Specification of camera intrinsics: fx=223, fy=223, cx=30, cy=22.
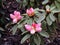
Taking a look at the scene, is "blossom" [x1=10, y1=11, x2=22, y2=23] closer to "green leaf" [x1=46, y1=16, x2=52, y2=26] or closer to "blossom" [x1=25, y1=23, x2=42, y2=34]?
"blossom" [x1=25, y1=23, x2=42, y2=34]

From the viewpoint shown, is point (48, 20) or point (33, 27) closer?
point (33, 27)

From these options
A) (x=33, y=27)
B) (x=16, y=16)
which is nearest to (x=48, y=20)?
(x=33, y=27)

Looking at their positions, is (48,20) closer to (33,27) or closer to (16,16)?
(33,27)

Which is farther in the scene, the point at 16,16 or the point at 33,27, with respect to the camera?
the point at 16,16

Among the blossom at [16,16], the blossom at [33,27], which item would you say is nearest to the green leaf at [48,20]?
the blossom at [33,27]

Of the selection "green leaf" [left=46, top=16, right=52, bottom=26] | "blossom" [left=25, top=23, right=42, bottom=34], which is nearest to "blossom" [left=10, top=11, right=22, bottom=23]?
"blossom" [left=25, top=23, right=42, bottom=34]

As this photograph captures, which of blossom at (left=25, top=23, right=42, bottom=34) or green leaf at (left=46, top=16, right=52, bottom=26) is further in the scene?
green leaf at (left=46, top=16, right=52, bottom=26)

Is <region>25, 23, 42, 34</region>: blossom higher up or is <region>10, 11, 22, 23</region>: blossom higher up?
<region>10, 11, 22, 23</region>: blossom

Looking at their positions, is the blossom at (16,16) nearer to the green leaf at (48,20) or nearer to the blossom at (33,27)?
the blossom at (33,27)

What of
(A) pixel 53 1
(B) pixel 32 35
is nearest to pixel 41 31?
(B) pixel 32 35

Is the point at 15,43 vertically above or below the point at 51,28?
below

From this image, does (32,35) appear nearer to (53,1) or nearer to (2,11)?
(53,1)
